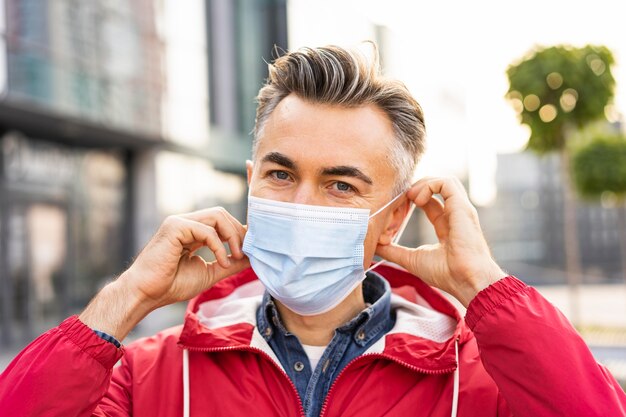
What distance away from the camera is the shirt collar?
6.56ft

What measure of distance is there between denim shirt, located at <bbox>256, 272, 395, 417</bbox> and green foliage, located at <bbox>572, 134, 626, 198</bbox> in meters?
14.2

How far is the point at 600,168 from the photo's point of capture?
14898 mm

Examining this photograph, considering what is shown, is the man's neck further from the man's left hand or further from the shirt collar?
the man's left hand

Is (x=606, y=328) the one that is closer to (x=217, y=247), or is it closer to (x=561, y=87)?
(x=561, y=87)

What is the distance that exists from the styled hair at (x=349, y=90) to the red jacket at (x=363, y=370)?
44 centimetres

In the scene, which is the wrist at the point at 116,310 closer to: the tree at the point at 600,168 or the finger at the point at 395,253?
the finger at the point at 395,253

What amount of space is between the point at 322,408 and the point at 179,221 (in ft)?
2.14

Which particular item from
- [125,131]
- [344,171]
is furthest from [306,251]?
[125,131]

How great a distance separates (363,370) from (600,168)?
571 inches

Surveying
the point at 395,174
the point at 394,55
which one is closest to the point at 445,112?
the point at 394,55

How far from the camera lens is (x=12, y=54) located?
30.3ft

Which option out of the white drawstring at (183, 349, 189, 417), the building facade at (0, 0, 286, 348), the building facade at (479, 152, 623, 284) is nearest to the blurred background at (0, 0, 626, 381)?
the building facade at (0, 0, 286, 348)

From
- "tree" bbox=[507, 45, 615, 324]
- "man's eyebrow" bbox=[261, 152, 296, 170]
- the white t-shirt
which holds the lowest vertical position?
the white t-shirt

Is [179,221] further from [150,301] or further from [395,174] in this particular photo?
[395,174]
